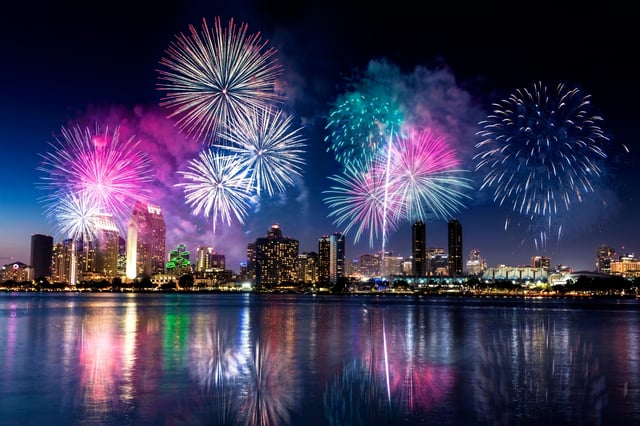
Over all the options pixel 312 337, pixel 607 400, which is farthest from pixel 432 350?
pixel 607 400

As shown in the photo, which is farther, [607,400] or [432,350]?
[432,350]

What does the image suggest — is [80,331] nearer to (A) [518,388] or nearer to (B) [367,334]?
(B) [367,334]

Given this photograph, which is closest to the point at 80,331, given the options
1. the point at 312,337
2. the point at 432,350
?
the point at 312,337

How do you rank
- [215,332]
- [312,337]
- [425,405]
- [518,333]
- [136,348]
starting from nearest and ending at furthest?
[425,405], [136,348], [312,337], [215,332], [518,333]

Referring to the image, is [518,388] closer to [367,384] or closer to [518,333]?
[367,384]

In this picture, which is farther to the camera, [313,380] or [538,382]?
[538,382]

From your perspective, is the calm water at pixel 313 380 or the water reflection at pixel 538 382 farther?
the water reflection at pixel 538 382

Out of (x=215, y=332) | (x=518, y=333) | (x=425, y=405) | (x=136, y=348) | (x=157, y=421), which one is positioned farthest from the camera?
(x=518, y=333)

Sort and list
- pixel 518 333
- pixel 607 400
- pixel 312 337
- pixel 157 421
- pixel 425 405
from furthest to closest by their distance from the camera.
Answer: pixel 518 333 → pixel 312 337 → pixel 607 400 → pixel 425 405 → pixel 157 421

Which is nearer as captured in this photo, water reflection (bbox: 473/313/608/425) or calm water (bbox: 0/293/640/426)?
calm water (bbox: 0/293/640/426)
